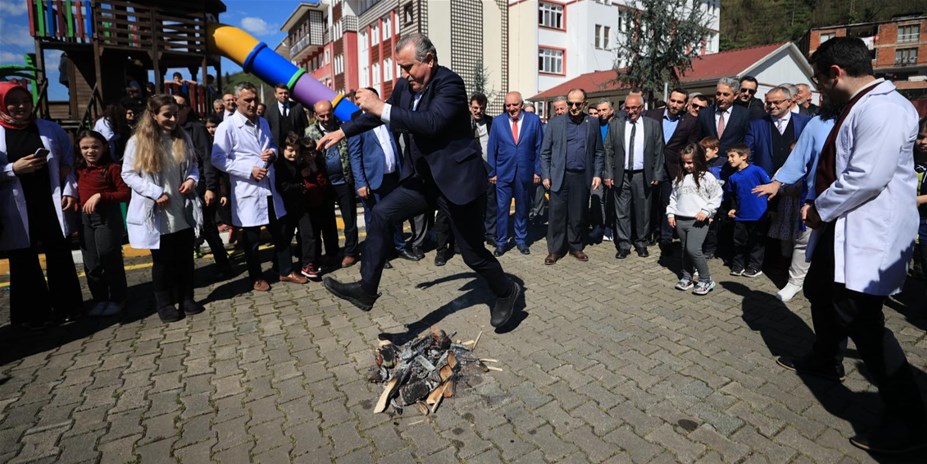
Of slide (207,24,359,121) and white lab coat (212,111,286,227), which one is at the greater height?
slide (207,24,359,121)

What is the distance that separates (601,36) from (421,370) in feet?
119

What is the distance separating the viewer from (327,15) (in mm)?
45594

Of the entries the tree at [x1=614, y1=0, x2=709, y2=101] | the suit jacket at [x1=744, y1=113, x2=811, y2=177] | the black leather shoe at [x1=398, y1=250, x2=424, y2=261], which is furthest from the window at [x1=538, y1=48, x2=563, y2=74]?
the black leather shoe at [x1=398, y1=250, x2=424, y2=261]

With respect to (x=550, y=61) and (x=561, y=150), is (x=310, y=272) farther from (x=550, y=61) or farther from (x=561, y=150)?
(x=550, y=61)

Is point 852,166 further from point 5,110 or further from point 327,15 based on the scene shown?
point 327,15

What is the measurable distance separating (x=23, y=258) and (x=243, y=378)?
2.46m

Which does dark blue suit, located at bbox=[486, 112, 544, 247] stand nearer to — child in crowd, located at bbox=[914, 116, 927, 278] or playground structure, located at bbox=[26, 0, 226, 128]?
child in crowd, located at bbox=[914, 116, 927, 278]

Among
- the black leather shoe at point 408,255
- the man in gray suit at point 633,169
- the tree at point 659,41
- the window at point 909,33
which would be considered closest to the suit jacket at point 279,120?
the black leather shoe at point 408,255

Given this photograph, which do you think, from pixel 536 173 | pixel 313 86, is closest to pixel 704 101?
pixel 536 173

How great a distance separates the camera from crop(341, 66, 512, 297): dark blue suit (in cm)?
347

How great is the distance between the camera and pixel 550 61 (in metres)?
34.0

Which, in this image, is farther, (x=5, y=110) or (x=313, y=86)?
(x=313, y=86)

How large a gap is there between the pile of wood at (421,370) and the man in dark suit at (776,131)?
14.6 ft

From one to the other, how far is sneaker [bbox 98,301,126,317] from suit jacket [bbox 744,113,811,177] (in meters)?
7.03
